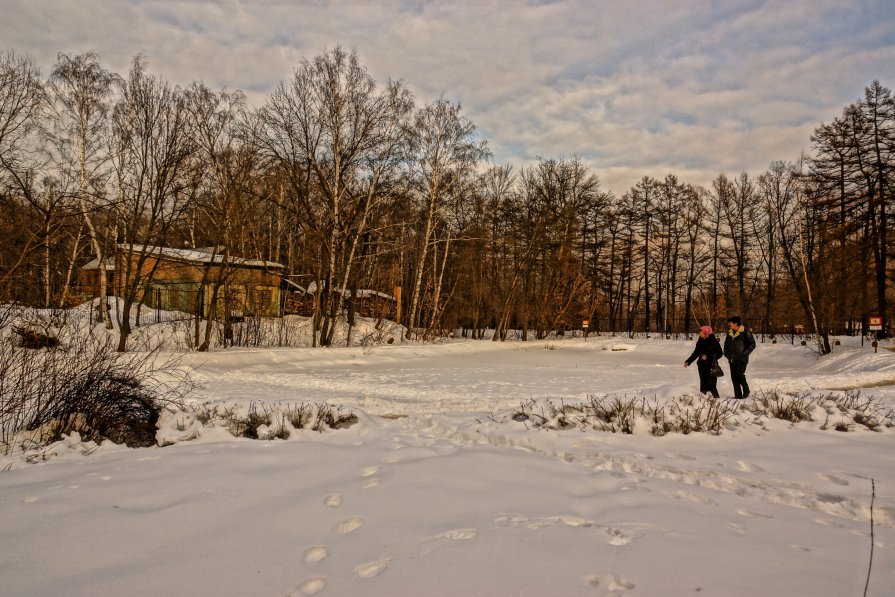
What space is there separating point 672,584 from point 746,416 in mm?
5350

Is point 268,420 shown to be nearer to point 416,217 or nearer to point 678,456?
point 678,456

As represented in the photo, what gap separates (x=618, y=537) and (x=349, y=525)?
1.71 m

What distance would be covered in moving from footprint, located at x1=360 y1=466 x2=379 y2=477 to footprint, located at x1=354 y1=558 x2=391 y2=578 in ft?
5.21

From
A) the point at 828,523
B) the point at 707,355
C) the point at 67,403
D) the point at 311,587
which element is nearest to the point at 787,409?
the point at 707,355

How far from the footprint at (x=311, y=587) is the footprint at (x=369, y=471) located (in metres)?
1.72

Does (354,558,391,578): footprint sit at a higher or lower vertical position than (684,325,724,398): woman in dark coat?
lower

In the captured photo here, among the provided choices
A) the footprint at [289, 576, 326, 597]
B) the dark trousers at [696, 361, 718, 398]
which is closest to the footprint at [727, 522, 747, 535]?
the footprint at [289, 576, 326, 597]

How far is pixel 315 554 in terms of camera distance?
2.69 metres

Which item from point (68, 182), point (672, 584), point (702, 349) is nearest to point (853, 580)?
point (672, 584)

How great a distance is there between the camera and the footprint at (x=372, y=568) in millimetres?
2465

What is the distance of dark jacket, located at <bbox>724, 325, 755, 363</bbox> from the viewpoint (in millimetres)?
9297

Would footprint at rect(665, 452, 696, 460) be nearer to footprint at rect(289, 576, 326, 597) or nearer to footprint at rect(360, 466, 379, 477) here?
footprint at rect(360, 466, 379, 477)

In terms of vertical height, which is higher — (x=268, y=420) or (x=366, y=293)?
(x=366, y=293)

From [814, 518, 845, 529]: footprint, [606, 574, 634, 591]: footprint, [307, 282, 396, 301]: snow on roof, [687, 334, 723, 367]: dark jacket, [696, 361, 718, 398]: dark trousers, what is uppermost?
[307, 282, 396, 301]: snow on roof
